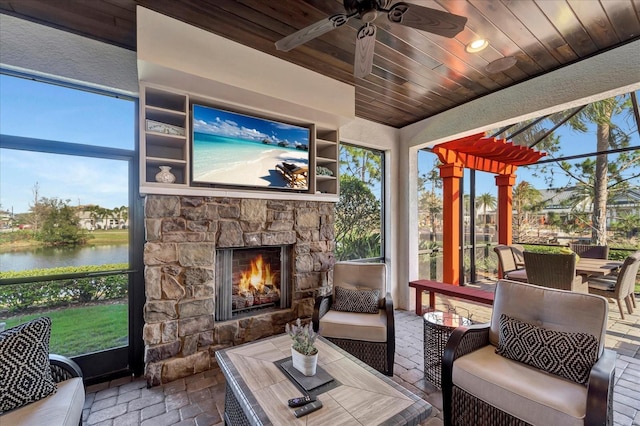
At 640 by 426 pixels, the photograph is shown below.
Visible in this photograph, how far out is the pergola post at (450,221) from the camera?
4782mm

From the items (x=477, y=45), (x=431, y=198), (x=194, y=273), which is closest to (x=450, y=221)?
(x=431, y=198)

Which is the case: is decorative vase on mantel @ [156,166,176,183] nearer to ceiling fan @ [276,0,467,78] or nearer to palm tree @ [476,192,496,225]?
ceiling fan @ [276,0,467,78]

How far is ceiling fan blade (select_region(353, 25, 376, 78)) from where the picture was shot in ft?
6.03

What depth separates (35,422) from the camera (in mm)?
1412

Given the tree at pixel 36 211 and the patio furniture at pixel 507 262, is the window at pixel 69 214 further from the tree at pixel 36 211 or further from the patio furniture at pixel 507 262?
the patio furniture at pixel 507 262

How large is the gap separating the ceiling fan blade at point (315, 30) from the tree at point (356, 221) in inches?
97.3

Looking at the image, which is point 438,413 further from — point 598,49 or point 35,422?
point 598,49

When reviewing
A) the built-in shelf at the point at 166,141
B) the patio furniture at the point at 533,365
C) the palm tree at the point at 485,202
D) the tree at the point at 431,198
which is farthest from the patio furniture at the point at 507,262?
the built-in shelf at the point at 166,141

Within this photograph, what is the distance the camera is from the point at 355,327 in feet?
8.78

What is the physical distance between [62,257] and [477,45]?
411 centimetres

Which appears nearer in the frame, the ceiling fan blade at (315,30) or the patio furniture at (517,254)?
the ceiling fan blade at (315,30)

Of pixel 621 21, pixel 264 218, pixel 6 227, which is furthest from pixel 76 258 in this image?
pixel 621 21

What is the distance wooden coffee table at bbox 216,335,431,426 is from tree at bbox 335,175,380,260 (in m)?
2.31

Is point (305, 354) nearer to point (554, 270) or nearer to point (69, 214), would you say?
point (69, 214)
